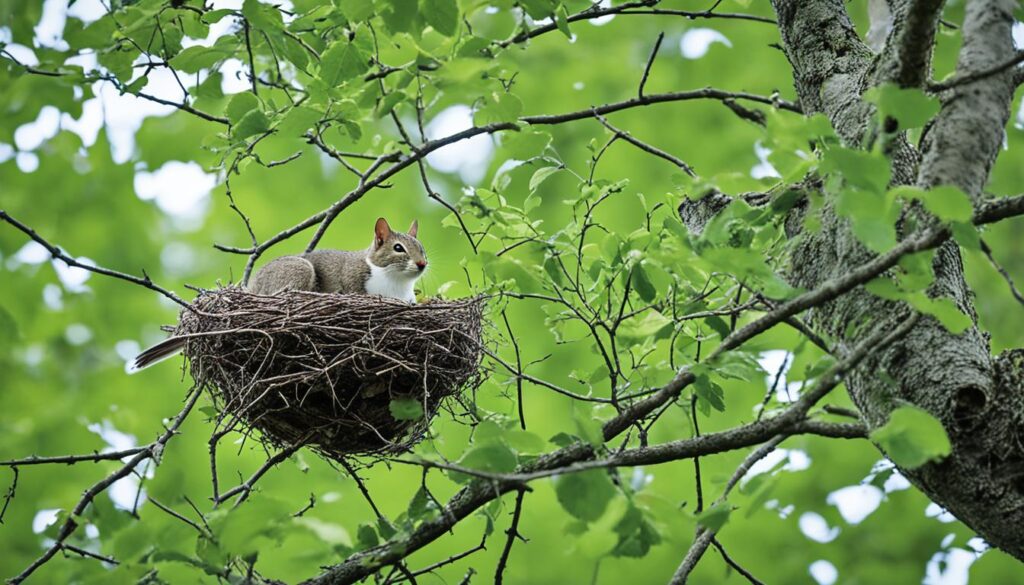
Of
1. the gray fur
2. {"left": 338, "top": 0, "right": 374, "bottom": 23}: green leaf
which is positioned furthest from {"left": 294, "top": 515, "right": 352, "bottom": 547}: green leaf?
the gray fur

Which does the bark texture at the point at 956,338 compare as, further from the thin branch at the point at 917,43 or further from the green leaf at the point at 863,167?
the green leaf at the point at 863,167

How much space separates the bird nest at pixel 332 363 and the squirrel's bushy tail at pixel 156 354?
39cm

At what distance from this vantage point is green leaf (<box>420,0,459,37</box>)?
2.79 m

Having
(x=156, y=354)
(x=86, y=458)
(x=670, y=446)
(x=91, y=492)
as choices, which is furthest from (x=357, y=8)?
(x=156, y=354)

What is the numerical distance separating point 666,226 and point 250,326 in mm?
1736

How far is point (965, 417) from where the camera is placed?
8.55 ft

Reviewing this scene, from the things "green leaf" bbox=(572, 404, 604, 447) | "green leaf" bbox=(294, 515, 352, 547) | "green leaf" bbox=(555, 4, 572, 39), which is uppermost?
"green leaf" bbox=(555, 4, 572, 39)

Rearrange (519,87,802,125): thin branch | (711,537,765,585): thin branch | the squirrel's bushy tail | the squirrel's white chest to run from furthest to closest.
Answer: the squirrel's white chest
the squirrel's bushy tail
(519,87,802,125): thin branch
(711,537,765,585): thin branch

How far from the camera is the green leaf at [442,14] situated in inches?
110

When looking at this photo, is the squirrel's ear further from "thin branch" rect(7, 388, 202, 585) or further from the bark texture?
the bark texture

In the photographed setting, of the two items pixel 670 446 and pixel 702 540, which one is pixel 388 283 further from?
pixel 670 446

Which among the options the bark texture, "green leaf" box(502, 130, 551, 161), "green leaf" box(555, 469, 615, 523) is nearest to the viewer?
"green leaf" box(555, 469, 615, 523)

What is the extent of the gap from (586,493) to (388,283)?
334 centimetres

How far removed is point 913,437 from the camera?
7.18ft
